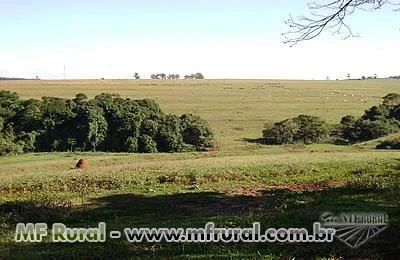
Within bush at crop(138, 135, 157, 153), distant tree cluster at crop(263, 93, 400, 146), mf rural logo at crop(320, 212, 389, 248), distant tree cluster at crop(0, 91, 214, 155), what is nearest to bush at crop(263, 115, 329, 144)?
distant tree cluster at crop(263, 93, 400, 146)

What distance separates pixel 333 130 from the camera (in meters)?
45.3

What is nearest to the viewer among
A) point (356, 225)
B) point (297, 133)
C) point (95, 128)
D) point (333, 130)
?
point (356, 225)

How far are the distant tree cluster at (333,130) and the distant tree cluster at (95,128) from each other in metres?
6.40

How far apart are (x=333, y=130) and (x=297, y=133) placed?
392 cm

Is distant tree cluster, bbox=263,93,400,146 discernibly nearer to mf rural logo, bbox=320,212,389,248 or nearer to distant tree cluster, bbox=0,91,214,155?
distant tree cluster, bbox=0,91,214,155

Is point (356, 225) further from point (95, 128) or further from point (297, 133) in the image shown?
point (297, 133)

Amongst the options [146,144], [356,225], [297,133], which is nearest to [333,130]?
[297,133]

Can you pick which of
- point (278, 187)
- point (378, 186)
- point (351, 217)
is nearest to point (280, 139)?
point (278, 187)

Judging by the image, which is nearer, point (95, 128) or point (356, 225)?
point (356, 225)

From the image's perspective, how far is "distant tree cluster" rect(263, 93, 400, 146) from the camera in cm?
4203

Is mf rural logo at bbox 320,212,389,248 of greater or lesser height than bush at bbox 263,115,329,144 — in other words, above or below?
above

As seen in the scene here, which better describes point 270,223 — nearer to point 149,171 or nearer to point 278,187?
point 278,187

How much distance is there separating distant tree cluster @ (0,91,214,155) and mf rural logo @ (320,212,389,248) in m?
29.5

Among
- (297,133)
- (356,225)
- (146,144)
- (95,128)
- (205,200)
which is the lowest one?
(146,144)
